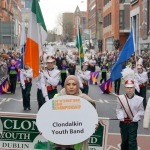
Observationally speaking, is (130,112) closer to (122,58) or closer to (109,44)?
A: (122,58)

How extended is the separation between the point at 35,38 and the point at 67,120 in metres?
4.99

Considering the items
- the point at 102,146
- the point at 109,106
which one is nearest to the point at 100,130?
the point at 102,146

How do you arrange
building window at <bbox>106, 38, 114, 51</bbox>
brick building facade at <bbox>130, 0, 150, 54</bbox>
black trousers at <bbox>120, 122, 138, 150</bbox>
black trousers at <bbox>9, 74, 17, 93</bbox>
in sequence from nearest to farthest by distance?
black trousers at <bbox>120, 122, 138, 150</bbox> → black trousers at <bbox>9, 74, 17, 93</bbox> → brick building facade at <bbox>130, 0, 150, 54</bbox> → building window at <bbox>106, 38, 114, 51</bbox>

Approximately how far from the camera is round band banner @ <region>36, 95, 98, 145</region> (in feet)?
20.2

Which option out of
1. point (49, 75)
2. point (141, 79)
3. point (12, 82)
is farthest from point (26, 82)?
point (12, 82)

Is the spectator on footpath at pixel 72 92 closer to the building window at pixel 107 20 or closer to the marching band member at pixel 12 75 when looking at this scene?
the marching band member at pixel 12 75

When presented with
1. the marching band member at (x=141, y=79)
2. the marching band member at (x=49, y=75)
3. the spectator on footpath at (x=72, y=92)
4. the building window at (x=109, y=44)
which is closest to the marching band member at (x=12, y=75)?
the marching band member at (x=141, y=79)

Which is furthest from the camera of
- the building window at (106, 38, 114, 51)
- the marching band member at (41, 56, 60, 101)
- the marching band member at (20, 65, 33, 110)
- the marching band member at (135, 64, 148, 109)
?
the building window at (106, 38, 114, 51)

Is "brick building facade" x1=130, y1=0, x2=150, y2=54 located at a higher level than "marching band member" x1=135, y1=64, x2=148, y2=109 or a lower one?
higher

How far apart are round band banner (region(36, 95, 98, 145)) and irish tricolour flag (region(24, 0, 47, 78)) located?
445 centimetres

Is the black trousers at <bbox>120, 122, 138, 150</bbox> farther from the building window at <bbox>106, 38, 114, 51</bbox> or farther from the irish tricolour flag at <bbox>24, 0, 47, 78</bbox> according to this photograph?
the building window at <bbox>106, 38, 114, 51</bbox>

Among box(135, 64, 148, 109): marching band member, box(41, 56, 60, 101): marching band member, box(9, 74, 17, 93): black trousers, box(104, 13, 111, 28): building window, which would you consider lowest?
box(9, 74, 17, 93): black trousers

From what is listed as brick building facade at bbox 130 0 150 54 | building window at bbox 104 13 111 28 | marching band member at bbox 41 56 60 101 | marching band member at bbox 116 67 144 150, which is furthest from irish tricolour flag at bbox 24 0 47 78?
building window at bbox 104 13 111 28

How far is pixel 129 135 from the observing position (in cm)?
840
